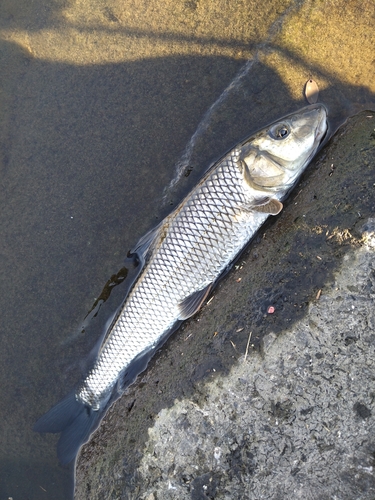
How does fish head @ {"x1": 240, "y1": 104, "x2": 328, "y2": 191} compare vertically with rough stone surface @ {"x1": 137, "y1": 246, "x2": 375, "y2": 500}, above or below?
above

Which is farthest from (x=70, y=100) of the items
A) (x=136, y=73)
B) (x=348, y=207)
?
(x=348, y=207)

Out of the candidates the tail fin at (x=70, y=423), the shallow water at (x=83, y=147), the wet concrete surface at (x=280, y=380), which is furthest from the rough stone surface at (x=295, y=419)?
the shallow water at (x=83, y=147)

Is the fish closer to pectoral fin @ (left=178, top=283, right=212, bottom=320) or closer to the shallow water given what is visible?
pectoral fin @ (left=178, top=283, right=212, bottom=320)

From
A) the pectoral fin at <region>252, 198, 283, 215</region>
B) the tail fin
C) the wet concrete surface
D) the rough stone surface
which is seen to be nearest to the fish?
the pectoral fin at <region>252, 198, 283, 215</region>

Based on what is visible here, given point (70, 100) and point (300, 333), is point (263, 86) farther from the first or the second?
point (300, 333)

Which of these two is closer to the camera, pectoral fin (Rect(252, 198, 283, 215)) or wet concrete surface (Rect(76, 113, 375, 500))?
wet concrete surface (Rect(76, 113, 375, 500))

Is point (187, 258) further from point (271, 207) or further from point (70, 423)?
point (70, 423)

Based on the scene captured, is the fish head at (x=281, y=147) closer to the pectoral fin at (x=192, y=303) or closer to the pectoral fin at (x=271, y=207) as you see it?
the pectoral fin at (x=271, y=207)
